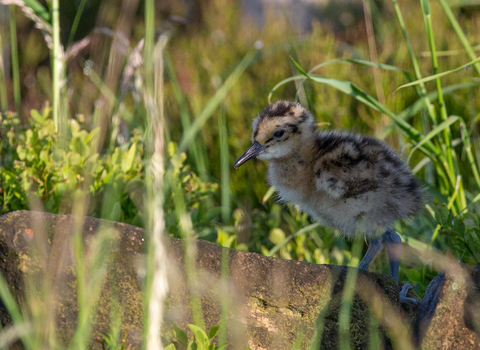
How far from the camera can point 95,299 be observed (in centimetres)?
200

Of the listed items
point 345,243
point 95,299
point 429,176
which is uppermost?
point 95,299

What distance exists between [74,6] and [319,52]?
4673 mm

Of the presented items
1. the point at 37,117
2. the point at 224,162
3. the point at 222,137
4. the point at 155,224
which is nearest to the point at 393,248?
the point at 224,162

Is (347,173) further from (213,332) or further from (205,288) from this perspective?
(213,332)

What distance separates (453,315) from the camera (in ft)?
6.14

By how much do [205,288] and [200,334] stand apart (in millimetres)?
313

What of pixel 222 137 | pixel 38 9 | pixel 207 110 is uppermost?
pixel 38 9

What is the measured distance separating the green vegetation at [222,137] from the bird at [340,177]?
18 centimetres

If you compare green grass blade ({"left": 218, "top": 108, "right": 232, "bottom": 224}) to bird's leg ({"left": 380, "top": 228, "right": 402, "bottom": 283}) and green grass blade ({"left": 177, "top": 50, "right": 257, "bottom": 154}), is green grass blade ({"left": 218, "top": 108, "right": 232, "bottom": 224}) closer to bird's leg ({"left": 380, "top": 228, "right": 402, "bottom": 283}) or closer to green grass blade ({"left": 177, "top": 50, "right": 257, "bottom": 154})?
green grass blade ({"left": 177, "top": 50, "right": 257, "bottom": 154})

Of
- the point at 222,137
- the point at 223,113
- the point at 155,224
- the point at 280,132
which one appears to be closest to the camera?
the point at 155,224

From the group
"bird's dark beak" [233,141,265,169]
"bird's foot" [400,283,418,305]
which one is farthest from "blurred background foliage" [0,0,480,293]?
"bird's foot" [400,283,418,305]

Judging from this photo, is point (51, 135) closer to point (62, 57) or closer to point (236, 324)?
point (62, 57)

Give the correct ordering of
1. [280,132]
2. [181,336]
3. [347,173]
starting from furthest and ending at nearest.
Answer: [280,132] < [347,173] < [181,336]

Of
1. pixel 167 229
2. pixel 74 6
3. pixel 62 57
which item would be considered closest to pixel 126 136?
pixel 62 57
